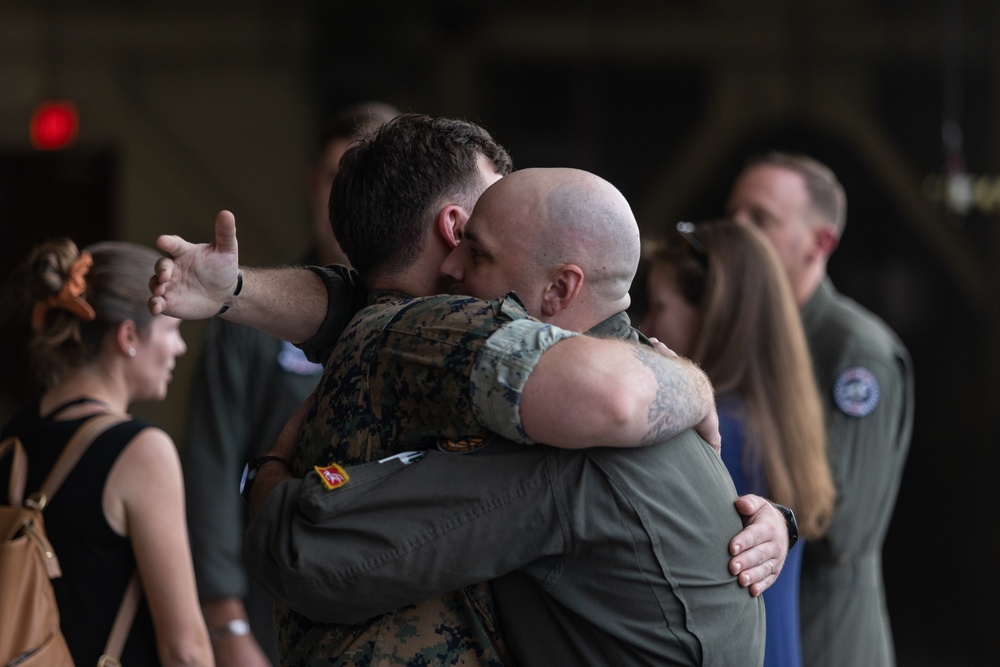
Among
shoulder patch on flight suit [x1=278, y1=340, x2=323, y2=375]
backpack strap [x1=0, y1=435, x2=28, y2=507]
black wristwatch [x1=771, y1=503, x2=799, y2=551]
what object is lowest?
shoulder patch on flight suit [x1=278, y1=340, x2=323, y2=375]

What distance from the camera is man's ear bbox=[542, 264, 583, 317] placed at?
142 cm

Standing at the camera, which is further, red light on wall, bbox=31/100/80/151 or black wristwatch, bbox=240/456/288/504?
red light on wall, bbox=31/100/80/151

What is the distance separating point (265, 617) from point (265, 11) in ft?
11.9

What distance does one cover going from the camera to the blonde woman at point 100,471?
207 cm

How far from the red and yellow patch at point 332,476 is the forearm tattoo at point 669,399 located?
36cm

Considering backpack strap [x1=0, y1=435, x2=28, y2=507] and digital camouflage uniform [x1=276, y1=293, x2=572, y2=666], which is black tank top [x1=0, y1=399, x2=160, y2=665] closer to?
backpack strap [x1=0, y1=435, x2=28, y2=507]

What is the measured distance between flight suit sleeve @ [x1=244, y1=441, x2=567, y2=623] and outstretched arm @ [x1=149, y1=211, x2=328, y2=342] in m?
0.37

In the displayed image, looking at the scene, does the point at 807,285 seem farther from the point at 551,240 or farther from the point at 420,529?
the point at 420,529

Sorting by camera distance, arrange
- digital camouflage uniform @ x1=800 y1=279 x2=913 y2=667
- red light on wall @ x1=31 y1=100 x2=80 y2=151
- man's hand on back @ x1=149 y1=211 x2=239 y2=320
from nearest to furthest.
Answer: man's hand on back @ x1=149 y1=211 x2=239 y2=320 < digital camouflage uniform @ x1=800 y1=279 x2=913 y2=667 < red light on wall @ x1=31 y1=100 x2=80 y2=151

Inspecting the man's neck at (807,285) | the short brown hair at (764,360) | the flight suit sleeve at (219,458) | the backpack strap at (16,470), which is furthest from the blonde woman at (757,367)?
the backpack strap at (16,470)

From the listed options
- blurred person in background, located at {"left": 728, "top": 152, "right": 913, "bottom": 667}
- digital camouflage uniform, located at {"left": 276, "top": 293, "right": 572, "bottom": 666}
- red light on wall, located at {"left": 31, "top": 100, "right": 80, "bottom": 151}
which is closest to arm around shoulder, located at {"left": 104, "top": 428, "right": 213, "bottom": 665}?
digital camouflage uniform, located at {"left": 276, "top": 293, "right": 572, "bottom": 666}

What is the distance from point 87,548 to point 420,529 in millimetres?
1023

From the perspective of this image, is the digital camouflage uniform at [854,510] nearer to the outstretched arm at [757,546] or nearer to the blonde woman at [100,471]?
the outstretched arm at [757,546]

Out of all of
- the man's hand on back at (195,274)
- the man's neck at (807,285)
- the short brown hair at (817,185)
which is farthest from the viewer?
the short brown hair at (817,185)
